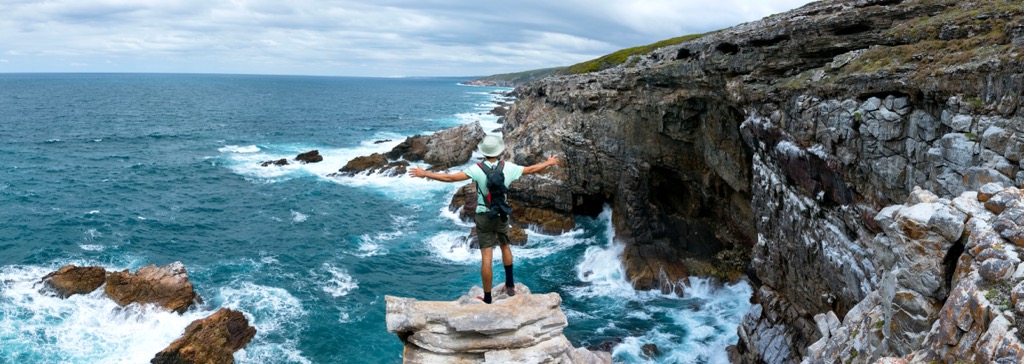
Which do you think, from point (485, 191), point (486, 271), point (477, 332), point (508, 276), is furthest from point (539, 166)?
point (477, 332)

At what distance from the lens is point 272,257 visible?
3672cm

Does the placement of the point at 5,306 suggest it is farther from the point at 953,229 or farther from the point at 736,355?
the point at 953,229

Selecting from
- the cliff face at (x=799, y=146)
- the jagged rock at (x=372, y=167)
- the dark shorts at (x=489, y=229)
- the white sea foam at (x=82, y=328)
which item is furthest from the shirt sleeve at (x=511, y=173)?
the jagged rock at (x=372, y=167)

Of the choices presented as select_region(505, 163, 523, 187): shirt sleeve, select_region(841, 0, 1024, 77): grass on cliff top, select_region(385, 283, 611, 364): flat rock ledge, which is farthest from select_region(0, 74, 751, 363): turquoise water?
select_region(505, 163, 523, 187): shirt sleeve

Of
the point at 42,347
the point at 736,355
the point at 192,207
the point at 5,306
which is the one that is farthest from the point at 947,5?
the point at 192,207

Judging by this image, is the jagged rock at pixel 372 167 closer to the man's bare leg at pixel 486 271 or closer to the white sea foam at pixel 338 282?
the white sea foam at pixel 338 282

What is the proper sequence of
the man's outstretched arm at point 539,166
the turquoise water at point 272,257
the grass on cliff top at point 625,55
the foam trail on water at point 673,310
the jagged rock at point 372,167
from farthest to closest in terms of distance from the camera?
the grass on cliff top at point 625,55 < the jagged rock at point 372,167 < the turquoise water at point 272,257 < the foam trail on water at point 673,310 < the man's outstretched arm at point 539,166

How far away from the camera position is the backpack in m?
9.64

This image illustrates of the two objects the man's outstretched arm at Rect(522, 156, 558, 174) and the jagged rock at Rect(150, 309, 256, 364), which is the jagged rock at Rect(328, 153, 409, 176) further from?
the man's outstretched arm at Rect(522, 156, 558, 174)

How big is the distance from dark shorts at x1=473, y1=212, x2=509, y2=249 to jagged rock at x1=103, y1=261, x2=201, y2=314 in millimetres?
23341

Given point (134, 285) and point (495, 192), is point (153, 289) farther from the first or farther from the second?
point (495, 192)

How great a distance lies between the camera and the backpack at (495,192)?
964 centimetres

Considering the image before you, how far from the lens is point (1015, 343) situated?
552 centimetres

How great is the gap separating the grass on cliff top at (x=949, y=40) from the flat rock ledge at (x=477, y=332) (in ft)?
36.9
